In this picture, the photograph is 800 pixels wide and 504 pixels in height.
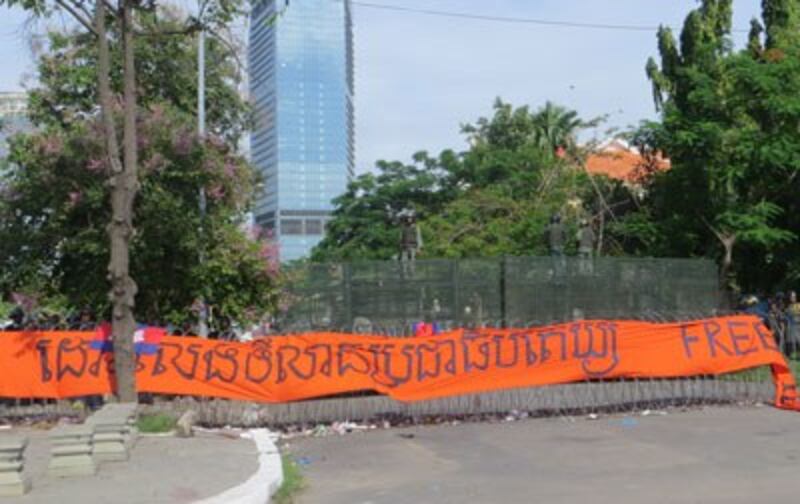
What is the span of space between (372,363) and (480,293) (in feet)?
17.7

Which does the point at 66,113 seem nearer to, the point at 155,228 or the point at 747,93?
the point at 155,228

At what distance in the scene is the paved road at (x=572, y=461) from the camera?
841 centimetres

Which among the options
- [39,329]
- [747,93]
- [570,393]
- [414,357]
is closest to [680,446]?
[570,393]

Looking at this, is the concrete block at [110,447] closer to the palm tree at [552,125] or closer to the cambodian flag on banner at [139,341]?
the cambodian flag on banner at [139,341]

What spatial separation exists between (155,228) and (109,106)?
3958 mm

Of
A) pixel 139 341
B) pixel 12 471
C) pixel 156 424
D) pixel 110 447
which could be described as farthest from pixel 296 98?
pixel 12 471

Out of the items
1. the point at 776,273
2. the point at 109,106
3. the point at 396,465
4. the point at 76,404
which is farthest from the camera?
the point at 776,273

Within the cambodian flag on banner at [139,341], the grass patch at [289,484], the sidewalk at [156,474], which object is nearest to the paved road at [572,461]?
the grass patch at [289,484]

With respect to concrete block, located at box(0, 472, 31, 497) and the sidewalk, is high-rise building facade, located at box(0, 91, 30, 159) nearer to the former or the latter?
the sidewalk

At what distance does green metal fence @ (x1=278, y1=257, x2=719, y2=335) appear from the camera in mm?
17547

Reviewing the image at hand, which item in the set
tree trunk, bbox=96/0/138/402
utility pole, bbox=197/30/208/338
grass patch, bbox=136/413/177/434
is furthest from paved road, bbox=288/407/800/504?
utility pole, bbox=197/30/208/338

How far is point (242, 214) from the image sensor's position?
60.0 feet

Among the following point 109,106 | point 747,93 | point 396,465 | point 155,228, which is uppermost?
point 747,93

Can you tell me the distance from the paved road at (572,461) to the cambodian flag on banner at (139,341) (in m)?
2.69
